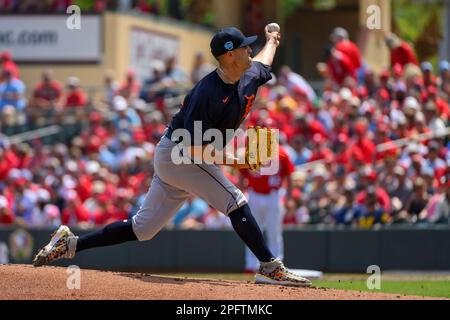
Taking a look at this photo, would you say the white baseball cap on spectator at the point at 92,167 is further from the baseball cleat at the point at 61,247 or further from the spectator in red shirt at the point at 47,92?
the baseball cleat at the point at 61,247

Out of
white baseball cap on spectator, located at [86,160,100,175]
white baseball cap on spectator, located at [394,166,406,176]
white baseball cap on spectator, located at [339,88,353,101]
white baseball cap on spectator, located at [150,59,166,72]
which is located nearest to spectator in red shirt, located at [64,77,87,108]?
white baseball cap on spectator, located at [150,59,166,72]

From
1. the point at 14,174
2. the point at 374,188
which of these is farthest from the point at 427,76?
the point at 14,174

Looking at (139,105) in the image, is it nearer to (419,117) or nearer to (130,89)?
(130,89)

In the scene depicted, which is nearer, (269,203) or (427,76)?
(269,203)

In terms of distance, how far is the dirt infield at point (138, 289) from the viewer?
7660mm

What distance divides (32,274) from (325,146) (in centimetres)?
897

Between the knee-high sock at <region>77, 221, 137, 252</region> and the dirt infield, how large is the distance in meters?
0.25

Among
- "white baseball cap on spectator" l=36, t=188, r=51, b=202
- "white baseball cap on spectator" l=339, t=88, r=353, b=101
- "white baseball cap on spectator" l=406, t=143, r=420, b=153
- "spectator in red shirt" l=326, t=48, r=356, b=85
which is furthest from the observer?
"spectator in red shirt" l=326, t=48, r=356, b=85

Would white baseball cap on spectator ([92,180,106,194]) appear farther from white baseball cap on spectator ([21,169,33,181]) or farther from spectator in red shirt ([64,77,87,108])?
spectator in red shirt ([64,77,87,108])

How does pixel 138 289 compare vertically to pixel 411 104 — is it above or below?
below

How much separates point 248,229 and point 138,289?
3.55ft

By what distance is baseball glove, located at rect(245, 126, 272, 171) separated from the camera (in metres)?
8.48

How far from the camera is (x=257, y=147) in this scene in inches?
335
